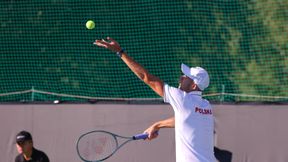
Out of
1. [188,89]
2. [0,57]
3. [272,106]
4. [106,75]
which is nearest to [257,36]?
[106,75]

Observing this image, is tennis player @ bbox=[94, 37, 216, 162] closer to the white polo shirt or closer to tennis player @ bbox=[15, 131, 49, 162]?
the white polo shirt

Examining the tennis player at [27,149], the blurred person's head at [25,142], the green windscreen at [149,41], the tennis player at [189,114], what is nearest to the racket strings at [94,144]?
the tennis player at [27,149]

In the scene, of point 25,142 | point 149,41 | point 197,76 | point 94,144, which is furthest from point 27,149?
point 149,41

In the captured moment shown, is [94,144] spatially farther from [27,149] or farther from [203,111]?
[203,111]

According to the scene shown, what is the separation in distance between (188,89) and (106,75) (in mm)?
12434

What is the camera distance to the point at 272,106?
42.3 ft

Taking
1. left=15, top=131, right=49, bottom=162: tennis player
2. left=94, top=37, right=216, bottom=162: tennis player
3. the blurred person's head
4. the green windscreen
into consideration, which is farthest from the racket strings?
the green windscreen

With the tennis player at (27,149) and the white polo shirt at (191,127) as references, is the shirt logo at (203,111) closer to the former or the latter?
the white polo shirt at (191,127)

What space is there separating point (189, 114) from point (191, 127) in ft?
0.39

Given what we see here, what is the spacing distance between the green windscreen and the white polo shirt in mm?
11459

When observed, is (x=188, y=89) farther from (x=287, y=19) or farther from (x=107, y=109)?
(x=287, y=19)

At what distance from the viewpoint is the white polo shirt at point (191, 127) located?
7352mm

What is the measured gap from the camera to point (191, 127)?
7.41 m

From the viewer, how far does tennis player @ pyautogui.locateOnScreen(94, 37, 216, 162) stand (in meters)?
7.36
